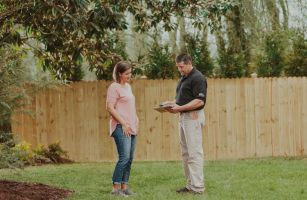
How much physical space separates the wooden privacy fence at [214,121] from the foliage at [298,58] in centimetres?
50

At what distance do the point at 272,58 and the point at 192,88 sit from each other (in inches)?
256

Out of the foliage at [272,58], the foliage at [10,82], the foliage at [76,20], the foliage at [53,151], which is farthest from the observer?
the foliage at [272,58]

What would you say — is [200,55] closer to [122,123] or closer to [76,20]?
[122,123]

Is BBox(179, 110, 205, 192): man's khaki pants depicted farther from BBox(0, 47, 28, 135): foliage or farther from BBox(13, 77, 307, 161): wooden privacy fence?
BBox(13, 77, 307, 161): wooden privacy fence

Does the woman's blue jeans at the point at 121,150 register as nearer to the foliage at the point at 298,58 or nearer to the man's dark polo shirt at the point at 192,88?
the man's dark polo shirt at the point at 192,88

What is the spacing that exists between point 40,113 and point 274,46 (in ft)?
17.9

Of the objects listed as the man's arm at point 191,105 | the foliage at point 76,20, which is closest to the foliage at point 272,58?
the foliage at point 76,20

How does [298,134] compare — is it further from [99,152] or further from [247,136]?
[99,152]

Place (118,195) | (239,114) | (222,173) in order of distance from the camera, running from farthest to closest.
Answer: (239,114)
(222,173)
(118,195)

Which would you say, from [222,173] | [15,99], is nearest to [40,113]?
[15,99]

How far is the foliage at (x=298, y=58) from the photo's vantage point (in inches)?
516

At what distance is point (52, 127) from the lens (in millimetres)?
12883

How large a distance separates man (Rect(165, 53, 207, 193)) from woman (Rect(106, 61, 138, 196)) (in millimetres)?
535

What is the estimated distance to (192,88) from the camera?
7305mm
